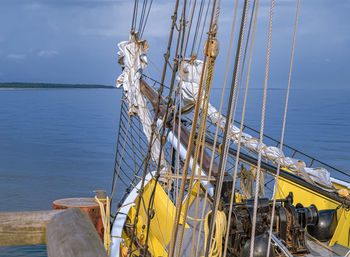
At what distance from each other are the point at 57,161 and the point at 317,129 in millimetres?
20436

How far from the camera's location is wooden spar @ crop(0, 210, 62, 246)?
4.76 feet

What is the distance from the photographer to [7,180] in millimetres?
14281

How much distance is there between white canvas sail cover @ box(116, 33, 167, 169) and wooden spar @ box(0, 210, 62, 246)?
6.29m

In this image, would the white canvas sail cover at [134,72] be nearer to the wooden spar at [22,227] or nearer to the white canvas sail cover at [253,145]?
the white canvas sail cover at [253,145]

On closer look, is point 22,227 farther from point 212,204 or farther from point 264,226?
point 264,226

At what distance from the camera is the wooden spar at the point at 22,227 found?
1451mm

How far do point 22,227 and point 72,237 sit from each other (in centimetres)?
34

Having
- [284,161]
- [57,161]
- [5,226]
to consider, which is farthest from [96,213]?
[57,161]

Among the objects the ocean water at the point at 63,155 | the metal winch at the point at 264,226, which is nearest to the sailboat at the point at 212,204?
the metal winch at the point at 264,226

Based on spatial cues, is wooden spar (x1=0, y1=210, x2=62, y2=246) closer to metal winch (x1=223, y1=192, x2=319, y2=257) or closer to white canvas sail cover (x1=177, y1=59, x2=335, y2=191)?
metal winch (x1=223, y1=192, x2=319, y2=257)

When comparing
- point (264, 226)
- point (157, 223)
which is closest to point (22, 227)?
point (264, 226)

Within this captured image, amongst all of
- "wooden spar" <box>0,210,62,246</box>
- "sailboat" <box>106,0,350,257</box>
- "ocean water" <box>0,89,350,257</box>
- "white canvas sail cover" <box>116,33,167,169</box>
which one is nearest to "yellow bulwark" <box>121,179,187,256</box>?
"sailboat" <box>106,0,350,257</box>

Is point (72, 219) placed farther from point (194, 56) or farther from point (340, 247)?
point (194, 56)

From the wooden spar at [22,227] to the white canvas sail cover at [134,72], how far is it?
6.29 m
